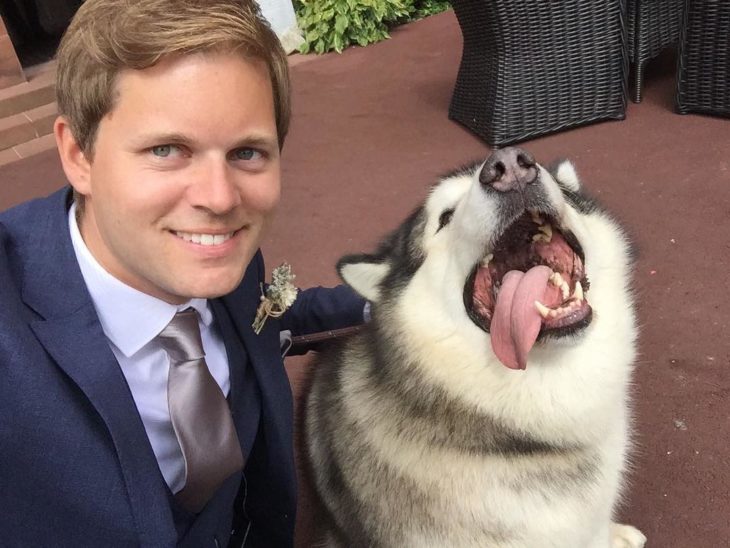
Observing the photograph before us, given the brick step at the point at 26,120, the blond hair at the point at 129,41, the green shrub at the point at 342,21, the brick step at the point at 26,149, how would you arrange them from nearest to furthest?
the blond hair at the point at 129,41 → the brick step at the point at 26,149 → the brick step at the point at 26,120 → the green shrub at the point at 342,21

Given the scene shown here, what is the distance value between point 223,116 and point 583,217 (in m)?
1.11

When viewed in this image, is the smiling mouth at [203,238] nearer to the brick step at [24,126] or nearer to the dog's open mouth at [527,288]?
the dog's open mouth at [527,288]

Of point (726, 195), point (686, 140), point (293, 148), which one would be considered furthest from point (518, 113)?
point (293, 148)

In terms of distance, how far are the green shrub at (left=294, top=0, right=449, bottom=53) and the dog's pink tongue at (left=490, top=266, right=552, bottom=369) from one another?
5.73 meters

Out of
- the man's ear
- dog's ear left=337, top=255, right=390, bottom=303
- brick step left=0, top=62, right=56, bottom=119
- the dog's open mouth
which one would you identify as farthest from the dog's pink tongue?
brick step left=0, top=62, right=56, bottom=119

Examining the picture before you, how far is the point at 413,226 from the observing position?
196 cm

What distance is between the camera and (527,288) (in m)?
1.64

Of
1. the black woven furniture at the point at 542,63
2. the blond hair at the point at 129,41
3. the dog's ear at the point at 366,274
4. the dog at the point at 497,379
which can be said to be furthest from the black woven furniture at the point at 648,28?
the blond hair at the point at 129,41

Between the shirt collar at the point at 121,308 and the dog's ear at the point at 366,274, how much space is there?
2.06 ft

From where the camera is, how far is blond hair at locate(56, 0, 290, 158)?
4.15 feet

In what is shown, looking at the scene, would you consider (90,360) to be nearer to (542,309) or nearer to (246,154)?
(246,154)

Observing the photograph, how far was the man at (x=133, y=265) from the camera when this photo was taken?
1.28 metres

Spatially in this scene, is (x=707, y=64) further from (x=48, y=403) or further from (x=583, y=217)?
(x=48, y=403)

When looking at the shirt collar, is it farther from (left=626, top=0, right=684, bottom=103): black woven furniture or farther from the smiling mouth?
(left=626, top=0, right=684, bottom=103): black woven furniture
